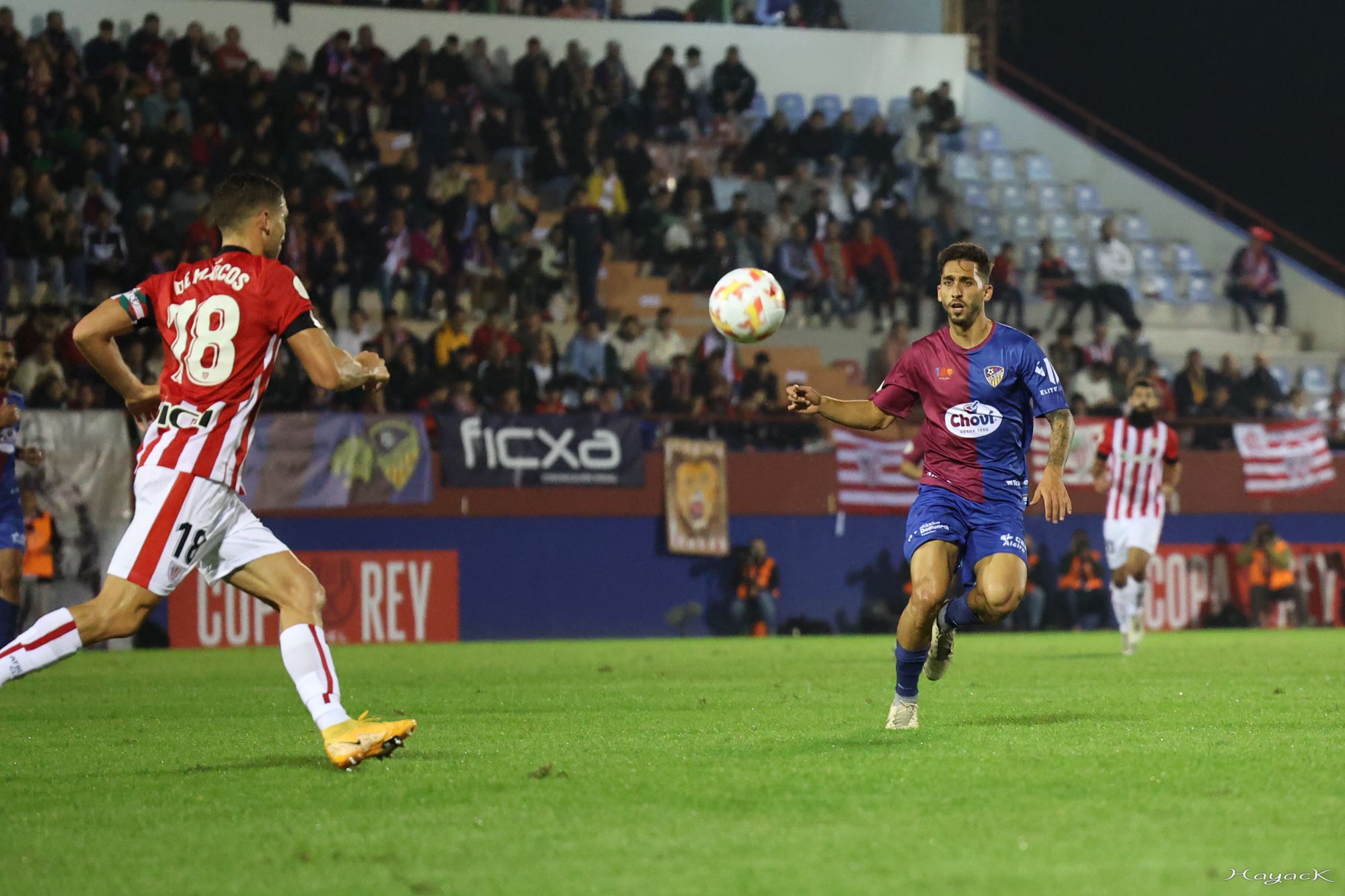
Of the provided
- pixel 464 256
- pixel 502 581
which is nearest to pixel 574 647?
pixel 502 581

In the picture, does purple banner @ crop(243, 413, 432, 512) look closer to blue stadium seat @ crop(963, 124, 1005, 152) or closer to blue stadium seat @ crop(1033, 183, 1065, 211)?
blue stadium seat @ crop(1033, 183, 1065, 211)

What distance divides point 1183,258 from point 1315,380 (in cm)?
391

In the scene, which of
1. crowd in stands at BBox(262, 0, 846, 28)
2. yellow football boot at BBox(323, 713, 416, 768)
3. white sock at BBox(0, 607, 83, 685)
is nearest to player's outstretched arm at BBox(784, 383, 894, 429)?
yellow football boot at BBox(323, 713, 416, 768)

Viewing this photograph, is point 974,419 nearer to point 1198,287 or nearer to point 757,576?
point 757,576

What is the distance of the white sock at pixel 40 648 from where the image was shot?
723 centimetres

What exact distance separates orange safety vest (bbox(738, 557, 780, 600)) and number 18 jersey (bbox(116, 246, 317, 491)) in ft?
50.8

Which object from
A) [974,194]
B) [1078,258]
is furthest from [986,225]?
[1078,258]

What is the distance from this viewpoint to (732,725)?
9.27m

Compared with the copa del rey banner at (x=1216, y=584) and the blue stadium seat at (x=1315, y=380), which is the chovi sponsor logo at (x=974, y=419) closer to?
the copa del rey banner at (x=1216, y=584)

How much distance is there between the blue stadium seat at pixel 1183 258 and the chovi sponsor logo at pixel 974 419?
916 inches

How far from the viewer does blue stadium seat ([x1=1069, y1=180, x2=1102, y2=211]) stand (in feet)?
105

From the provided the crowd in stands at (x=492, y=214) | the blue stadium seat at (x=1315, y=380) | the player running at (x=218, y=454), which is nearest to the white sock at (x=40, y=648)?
the player running at (x=218, y=454)

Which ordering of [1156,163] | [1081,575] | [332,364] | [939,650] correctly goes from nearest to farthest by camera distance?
[332,364], [939,650], [1081,575], [1156,163]

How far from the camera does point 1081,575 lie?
78.7ft
